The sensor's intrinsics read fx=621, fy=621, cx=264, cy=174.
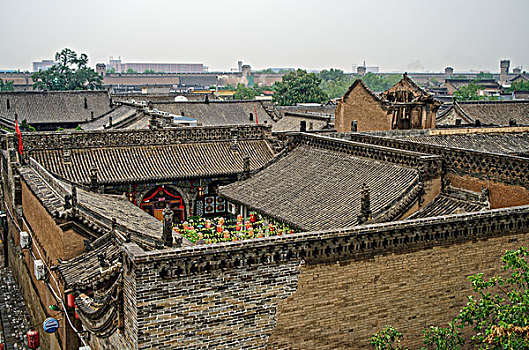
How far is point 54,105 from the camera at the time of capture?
60.4 meters

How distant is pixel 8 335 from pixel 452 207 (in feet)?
52.0

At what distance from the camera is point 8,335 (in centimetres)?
2209

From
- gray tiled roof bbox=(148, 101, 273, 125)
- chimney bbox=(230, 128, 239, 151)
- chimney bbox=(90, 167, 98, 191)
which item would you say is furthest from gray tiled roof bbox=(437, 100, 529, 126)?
chimney bbox=(90, 167, 98, 191)

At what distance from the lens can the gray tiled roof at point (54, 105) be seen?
58.7 meters

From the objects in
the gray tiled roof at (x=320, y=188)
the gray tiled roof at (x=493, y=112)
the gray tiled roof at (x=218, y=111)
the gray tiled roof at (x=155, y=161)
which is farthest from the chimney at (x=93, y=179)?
the gray tiled roof at (x=493, y=112)

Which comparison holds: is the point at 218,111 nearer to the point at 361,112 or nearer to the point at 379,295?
the point at 361,112

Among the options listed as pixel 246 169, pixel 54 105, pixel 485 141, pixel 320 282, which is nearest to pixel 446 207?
pixel 320 282

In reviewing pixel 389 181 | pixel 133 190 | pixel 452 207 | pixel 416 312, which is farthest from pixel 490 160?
pixel 133 190

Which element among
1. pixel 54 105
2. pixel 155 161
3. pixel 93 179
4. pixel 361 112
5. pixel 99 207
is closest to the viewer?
pixel 99 207

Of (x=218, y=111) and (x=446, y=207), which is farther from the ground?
(x=218, y=111)

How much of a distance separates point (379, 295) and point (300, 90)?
7495 centimetres

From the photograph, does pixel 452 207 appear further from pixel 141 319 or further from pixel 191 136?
pixel 191 136

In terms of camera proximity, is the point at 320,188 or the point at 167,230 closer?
the point at 167,230

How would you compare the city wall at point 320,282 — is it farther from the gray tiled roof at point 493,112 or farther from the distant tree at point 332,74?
the distant tree at point 332,74
